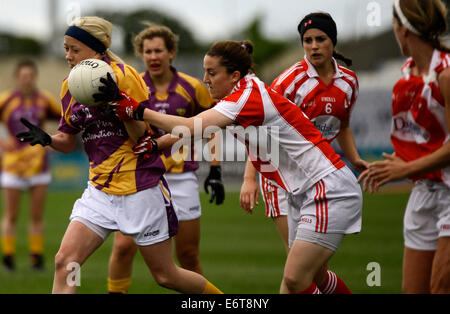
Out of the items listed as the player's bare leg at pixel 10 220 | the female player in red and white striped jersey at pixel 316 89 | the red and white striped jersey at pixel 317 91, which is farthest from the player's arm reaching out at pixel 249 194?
the player's bare leg at pixel 10 220

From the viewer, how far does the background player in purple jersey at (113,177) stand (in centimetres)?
459

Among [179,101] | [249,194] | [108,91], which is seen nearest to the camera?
[108,91]

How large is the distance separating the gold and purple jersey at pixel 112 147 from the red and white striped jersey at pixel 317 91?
117 cm

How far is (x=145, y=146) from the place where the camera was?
14.6 feet

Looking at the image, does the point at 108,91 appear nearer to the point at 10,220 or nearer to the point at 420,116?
the point at 420,116

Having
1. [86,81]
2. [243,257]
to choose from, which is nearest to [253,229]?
[243,257]

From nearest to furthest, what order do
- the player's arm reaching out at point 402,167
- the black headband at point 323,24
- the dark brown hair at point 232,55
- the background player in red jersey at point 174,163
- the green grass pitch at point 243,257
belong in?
the player's arm reaching out at point 402,167, the dark brown hair at point 232,55, the black headband at point 323,24, the background player in red jersey at point 174,163, the green grass pitch at point 243,257

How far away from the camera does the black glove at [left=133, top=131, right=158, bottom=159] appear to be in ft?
14.6

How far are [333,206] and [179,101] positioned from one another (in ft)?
7.88

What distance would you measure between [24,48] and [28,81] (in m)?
47.8

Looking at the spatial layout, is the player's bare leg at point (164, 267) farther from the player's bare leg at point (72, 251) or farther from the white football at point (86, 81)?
the white football at point (86, 81)

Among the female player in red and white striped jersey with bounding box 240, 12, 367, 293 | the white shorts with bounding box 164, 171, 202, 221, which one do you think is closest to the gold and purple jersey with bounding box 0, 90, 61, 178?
the white shorts with bounding box 164, 171, 202, 221

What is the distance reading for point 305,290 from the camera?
4.30m
